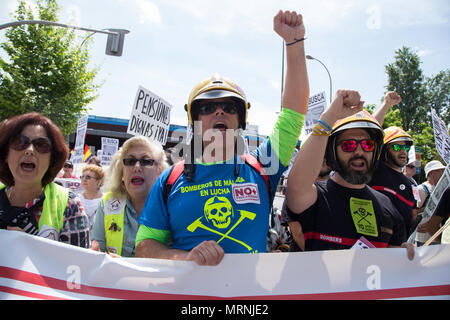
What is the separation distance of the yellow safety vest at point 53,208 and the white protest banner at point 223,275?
183 mm

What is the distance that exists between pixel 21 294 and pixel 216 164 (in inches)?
48.9

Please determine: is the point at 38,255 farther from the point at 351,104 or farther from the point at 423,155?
the point at 423,155

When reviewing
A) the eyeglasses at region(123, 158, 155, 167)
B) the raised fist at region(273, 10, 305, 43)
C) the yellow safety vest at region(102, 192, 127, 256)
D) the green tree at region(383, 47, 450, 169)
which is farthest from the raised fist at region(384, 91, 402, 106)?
the green tree at region(383, 47, 450, 169)

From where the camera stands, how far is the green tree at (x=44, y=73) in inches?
602

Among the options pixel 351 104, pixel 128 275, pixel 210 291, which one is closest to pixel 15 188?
pixel 128 275

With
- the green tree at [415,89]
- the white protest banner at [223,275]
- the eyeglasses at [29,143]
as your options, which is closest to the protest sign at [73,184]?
the eyeglasses at [29,143]

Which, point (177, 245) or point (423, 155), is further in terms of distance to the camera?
point (423, 155)

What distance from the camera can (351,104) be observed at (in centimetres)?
192

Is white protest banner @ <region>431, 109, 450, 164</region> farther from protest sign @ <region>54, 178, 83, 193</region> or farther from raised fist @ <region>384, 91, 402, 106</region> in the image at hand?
protest sign @ <region>54, 178, 83, 193</region>

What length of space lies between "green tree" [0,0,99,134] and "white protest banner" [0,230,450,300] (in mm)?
15863

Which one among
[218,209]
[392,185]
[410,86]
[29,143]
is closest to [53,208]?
[29,143]

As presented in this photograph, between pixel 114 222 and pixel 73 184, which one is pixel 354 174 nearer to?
pixel 114 222

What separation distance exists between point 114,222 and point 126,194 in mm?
331

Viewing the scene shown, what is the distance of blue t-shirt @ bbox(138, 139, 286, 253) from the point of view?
177cm
